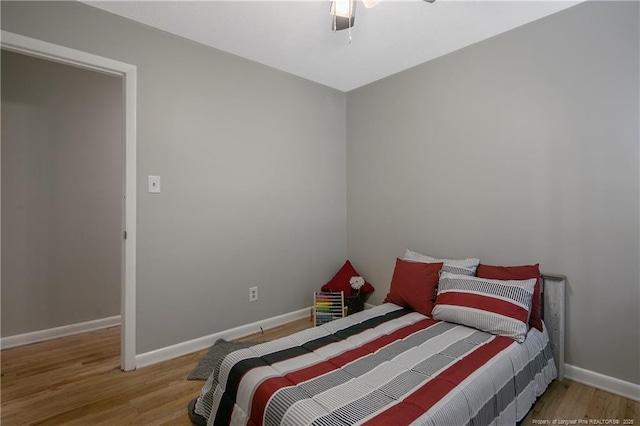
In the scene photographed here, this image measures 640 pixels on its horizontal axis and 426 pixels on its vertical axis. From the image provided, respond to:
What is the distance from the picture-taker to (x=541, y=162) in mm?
2168

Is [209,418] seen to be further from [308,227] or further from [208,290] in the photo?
[308,227]

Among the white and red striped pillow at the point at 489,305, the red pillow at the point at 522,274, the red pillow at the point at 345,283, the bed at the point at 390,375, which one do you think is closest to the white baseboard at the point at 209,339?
the red pillow at the point at 345,283

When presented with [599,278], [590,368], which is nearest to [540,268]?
[599,278]

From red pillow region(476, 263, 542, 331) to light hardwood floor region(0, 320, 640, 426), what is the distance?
43 centimetres

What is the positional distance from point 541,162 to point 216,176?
2425 millimetres

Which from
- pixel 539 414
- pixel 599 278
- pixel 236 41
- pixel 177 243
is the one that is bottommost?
pixel 539 414

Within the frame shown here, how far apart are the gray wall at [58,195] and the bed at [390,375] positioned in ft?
6.59

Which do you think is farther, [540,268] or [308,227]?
[308,227]

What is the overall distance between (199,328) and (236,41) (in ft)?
7.50

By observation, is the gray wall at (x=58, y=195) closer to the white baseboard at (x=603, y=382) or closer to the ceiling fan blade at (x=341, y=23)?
the ceiling fan blade at (x=341, y=23)

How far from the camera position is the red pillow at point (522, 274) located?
2.00 metres

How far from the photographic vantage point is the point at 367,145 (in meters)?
3.30

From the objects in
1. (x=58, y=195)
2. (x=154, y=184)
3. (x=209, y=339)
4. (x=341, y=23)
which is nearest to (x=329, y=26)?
(x=341, y=23)

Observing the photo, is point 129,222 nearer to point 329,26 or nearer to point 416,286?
point 329,26
